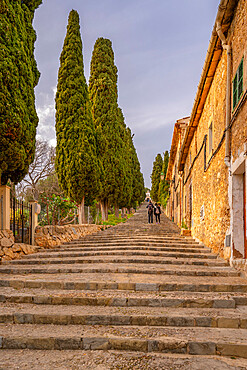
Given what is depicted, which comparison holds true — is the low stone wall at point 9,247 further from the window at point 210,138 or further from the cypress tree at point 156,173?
the cypress tree at point 156,173

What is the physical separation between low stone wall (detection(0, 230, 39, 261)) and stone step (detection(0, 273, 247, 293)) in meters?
2.12

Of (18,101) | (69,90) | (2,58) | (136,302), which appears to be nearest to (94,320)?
(136,302)

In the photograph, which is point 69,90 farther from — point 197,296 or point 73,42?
point 197,296

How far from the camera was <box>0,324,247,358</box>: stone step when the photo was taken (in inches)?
128

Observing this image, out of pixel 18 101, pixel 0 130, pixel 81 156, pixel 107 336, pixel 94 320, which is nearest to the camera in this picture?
pixel 107 336

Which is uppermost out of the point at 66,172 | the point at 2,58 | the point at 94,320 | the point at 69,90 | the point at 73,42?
the point at 73,42

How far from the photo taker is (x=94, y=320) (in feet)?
13.0

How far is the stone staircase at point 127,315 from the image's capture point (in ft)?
Answer: 10.6

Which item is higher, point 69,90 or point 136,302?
point 69,90

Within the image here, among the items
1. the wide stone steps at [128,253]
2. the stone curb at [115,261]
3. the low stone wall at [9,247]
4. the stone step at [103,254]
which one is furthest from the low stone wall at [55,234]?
the stone curb at [115,261]

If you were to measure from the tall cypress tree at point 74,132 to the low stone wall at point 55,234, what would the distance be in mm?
2317

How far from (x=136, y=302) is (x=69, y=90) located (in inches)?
502

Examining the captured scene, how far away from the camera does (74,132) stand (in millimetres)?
15102

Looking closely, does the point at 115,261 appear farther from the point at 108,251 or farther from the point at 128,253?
the point at 108,251
